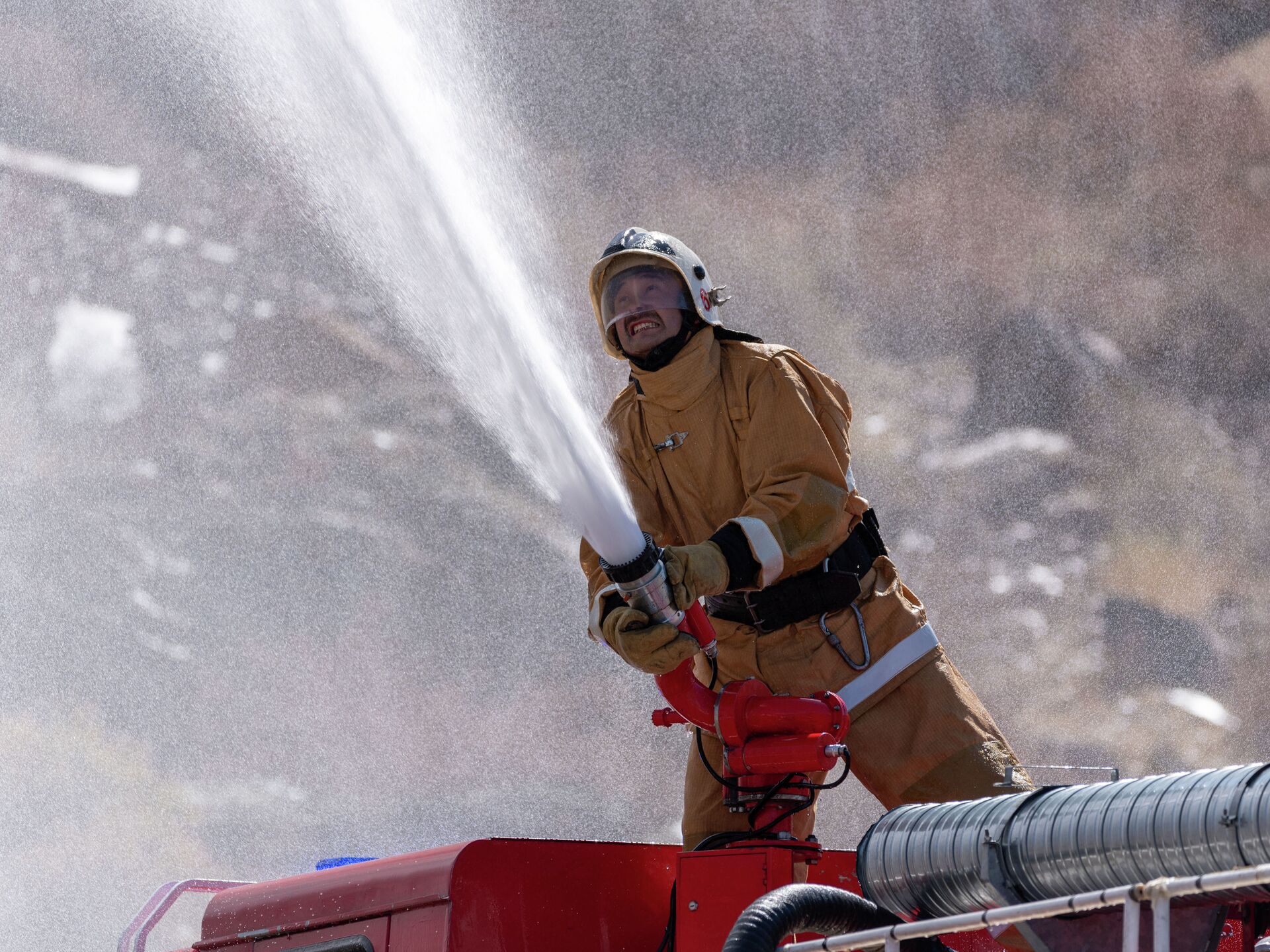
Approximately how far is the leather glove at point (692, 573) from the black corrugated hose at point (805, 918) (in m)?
1.16

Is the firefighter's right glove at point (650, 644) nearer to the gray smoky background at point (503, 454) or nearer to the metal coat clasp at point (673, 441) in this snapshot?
the metal coat clasp at point (673, 441)

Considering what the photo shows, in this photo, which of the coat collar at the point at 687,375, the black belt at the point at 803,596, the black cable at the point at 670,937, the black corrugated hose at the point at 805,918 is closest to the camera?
the black corrugated hose at the point at 805,918

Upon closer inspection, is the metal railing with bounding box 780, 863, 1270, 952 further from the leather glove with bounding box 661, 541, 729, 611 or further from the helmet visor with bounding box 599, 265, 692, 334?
the helmet visor with bounding box 599, 265, 692, 334

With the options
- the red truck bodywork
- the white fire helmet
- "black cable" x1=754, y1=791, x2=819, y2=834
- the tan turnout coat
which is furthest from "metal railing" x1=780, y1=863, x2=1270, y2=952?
the white fire helmet

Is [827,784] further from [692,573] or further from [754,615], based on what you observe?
[692,573]

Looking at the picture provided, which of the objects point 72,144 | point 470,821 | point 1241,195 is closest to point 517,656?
point 470,821

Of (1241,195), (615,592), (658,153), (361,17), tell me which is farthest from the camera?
(1241,195)

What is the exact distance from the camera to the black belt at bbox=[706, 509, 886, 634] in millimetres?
4578

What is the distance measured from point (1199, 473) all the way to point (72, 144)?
11.4m

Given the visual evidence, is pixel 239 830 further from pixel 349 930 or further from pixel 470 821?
pixel 349 930

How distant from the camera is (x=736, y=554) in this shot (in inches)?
167

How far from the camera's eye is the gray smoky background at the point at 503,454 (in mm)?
14320

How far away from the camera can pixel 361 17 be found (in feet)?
17.8

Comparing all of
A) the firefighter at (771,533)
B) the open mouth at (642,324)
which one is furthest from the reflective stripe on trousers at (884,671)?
the open mouth at (642,324)
